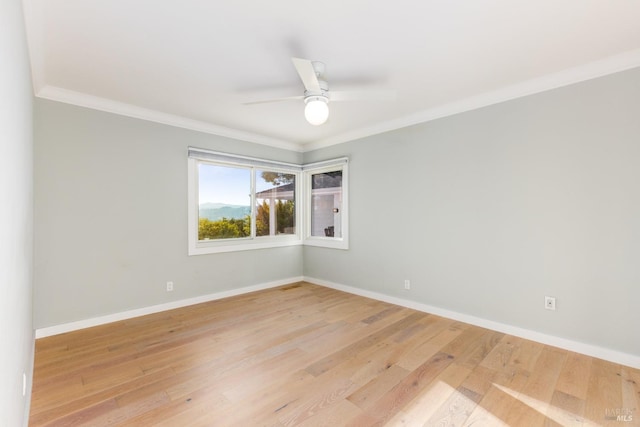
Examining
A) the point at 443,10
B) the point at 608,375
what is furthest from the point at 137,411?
the point at 608,375

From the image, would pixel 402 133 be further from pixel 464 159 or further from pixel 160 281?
pixel 160 281

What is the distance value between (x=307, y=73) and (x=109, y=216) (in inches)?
105

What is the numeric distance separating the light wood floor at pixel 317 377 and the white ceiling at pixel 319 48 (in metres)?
2.35

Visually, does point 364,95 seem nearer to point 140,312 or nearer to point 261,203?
point 261,203

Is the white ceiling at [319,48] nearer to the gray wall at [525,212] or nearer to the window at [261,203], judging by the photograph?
the gray wall at [525,212]

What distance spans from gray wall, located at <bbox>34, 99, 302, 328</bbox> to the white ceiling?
33 cm

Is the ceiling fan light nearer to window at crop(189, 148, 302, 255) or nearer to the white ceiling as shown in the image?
the white ceiling

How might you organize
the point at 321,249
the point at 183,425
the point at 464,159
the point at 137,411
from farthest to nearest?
the point at 321,249, the point at 464,159, the point at 137,411, the point at 183,425

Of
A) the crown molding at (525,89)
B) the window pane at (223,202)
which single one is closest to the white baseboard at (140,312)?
the window pane at (223,202)

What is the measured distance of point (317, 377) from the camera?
6.93ft

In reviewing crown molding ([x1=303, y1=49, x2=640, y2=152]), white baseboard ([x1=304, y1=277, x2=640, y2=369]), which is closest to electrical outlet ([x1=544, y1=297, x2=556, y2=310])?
white baseboard ([x1=304, y1=277, x2=640, y2=369])

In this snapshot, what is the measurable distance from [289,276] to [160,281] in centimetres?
198

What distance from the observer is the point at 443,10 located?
178 centimetres

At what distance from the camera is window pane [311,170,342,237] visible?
4598 mm
